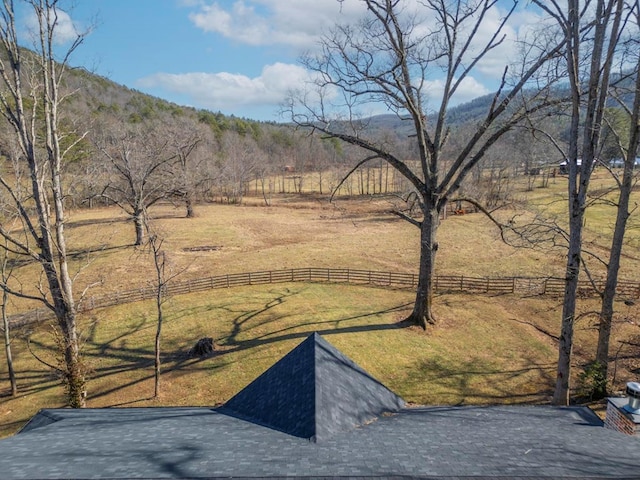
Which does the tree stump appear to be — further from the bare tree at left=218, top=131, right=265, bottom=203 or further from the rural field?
the bare tree at left=218, top=131, right=265, bottom=203

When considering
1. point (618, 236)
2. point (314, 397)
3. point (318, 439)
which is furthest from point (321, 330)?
point (618, 236)

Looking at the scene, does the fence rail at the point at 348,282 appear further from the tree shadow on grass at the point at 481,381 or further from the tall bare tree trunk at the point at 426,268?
the tree shadow on grass at the point at 481,381

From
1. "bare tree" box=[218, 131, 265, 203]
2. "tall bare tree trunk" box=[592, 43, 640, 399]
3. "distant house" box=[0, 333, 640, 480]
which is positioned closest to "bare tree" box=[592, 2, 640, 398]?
"tall bare tree trunk" box=[592, 43, 640, 399]

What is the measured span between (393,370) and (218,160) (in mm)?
60930

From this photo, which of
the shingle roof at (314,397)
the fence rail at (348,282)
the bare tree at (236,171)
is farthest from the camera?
the bare tree at (236,171)

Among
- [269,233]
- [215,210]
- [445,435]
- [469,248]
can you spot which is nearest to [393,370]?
[445,435]

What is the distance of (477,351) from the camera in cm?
1573

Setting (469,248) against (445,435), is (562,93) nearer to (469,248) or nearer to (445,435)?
Answer: (445,435)

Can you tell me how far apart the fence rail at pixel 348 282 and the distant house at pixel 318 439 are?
13.0m

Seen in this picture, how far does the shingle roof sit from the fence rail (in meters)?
13.7

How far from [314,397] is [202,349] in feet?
32.7

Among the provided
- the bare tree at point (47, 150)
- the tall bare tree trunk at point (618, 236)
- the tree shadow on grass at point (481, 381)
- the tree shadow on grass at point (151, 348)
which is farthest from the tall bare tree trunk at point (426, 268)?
the bare tree at point (47, 150)

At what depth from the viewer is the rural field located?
1377 cm

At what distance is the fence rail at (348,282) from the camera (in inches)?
810
